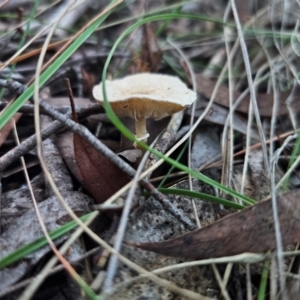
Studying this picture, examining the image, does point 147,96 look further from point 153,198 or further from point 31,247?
point 31,247

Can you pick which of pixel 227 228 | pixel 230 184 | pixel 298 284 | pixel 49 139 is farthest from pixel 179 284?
pixel 49 139

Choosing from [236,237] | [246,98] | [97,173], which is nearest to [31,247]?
[97,173]

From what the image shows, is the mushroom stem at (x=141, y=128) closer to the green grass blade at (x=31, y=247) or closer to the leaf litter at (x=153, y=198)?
the leaf litter at (x=153, y=198)

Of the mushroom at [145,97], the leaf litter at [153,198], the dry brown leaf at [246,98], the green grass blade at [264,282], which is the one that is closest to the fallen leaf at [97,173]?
the leaf litter at [153,198]

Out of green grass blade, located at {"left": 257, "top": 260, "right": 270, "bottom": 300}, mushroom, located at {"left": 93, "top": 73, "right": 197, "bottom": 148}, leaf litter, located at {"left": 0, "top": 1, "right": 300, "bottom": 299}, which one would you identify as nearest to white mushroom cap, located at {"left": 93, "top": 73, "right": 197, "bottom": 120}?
mushroom, located at {"left": 93, "top": 73, "right": 197, "bottom": 148}

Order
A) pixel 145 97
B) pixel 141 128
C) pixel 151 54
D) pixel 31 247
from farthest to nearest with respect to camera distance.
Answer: pixel 151 54 < pixel 141 128 < pixel 145 97 < pixel 31 247

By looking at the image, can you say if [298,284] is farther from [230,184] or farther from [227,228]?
[230,184]

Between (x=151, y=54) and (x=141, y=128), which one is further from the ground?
(x=151, y=54)
